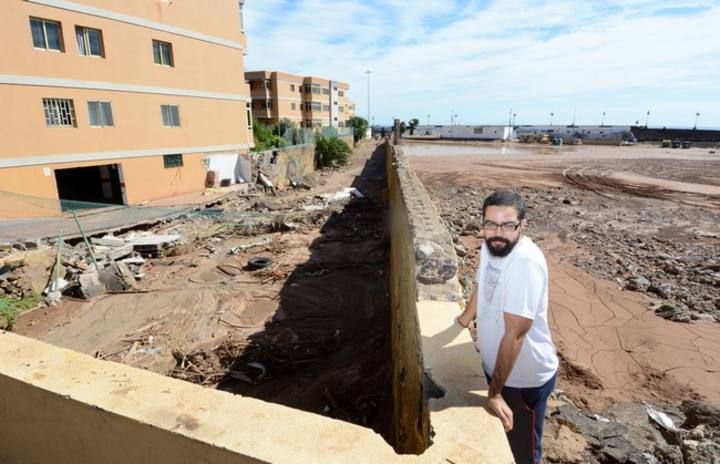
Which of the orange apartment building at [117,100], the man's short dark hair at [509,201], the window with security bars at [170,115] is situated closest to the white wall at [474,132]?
the orange apartment building at [117,100]

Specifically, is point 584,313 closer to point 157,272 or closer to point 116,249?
point 157,272

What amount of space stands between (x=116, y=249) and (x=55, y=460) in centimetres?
1008

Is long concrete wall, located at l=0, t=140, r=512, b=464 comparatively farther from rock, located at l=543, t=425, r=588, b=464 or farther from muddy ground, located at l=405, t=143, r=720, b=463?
muddy ground, located at l=405, t=143, r=720, b=463

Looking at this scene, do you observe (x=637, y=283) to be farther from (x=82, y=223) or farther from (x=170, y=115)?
(x=170, y=115)

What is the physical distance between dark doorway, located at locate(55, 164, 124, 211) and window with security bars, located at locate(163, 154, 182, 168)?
2.27 meters

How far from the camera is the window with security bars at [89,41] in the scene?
15.9 m

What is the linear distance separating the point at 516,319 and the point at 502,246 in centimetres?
44

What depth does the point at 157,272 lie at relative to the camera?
9.84m

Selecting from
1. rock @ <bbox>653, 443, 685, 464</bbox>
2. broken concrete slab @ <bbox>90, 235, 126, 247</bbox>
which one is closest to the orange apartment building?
broken concrete slab @ <bbox>90, 235, 126, 247</bbox>

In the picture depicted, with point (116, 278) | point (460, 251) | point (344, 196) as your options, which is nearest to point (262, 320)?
point (116, 278)

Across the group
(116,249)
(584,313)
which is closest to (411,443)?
(584,313)

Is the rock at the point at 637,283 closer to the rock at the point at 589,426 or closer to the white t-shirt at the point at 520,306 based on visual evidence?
the rock at the point at 589,426

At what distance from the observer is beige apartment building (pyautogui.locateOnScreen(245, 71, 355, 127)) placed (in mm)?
49719

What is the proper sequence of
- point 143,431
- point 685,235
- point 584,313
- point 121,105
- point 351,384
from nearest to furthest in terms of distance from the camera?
point 143,431 < point 351,384 < point 584,313 < point 685,235 < point 121,105
